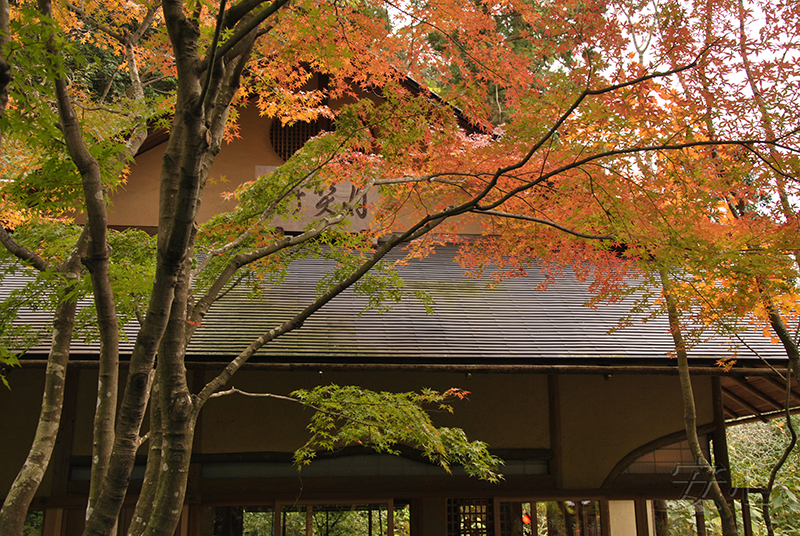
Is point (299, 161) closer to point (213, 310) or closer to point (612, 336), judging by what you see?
point (213, 310)

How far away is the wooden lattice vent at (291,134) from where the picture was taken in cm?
919

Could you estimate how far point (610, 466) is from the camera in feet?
23.7

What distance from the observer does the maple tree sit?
3113mm

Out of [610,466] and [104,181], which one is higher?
[104,181]

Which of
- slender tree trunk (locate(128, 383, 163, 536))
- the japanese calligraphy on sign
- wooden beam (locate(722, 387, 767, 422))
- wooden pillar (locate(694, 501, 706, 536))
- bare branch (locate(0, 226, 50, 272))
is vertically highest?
the japanese calligraphy on sign

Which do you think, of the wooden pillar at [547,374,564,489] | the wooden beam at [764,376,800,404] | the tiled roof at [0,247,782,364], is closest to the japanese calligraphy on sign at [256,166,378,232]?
the tiled roof at [0,247,782,364]

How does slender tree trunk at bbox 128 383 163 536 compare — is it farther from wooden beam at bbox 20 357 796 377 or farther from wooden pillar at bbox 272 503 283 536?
wooden pillar at bbox 272 503 283 536

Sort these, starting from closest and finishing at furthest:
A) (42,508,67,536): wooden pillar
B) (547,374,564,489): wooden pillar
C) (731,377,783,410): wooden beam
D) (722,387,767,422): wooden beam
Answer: (42,508,67,536): wooden pillar < (547,374,564,489): wooden pillar < (731,377,783,410): wooden beam < (722,387,767,422): wooden beam

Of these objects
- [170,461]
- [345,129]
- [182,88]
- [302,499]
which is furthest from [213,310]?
[182,88]

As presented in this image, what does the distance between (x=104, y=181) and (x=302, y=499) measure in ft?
14.3

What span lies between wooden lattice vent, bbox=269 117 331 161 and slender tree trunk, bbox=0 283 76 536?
5583 millimetres

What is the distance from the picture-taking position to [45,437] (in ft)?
12.3

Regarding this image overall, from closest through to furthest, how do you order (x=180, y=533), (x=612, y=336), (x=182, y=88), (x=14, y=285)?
(x=182, y=88)
(x=180, y=533)
(x=612, y=336)
(x=14, y=285)

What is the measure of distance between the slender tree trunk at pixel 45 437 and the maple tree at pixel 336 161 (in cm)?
1
